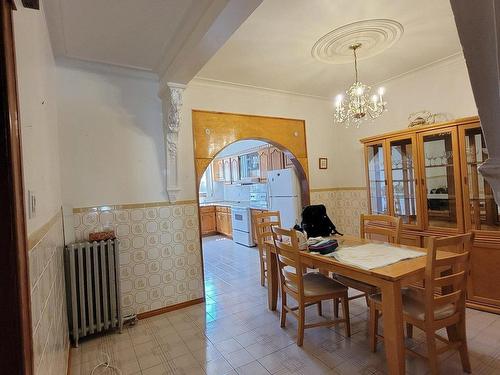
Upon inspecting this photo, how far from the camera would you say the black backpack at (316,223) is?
283cm

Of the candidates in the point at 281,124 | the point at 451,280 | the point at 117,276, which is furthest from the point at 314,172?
the point at 117,276

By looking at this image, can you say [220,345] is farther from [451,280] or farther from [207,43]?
[207,43]

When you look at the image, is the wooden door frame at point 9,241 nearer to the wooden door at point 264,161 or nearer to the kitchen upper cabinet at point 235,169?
the wooden door at point 264,161

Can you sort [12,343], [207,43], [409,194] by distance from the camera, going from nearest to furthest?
[12,343] < [207,43] < [409,194]

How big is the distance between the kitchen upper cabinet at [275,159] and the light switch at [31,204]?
14.1ft

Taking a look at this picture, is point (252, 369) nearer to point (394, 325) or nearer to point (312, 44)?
point (394, 325)

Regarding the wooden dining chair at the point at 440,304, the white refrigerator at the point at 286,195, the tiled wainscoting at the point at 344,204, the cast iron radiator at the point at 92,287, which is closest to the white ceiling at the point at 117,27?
the cast iron radiator at the point at 92,287

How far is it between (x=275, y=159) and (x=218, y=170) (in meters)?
2.85

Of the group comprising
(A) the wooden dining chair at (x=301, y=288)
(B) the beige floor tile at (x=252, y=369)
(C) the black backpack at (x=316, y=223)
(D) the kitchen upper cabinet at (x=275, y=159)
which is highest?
(D) the kitchen upper cabinet at (x=275, y=159)

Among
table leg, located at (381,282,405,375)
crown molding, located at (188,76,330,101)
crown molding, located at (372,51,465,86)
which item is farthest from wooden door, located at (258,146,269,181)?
table leg, located at (381,282,405,375)

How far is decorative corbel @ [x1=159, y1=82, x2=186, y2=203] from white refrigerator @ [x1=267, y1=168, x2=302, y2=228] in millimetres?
1976

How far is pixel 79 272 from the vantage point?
2.36 meters

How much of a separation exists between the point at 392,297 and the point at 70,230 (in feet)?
8.67

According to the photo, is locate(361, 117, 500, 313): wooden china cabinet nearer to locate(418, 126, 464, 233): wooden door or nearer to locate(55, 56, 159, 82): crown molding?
locate(418, 126, 464, 233): wooden door
